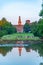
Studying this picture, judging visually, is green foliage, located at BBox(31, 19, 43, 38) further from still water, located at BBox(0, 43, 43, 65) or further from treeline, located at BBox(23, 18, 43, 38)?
still water, located at BBox(0, 43, 43, 65)

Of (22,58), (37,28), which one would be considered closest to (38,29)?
(37,28)

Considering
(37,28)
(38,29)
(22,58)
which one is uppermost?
(38,29)

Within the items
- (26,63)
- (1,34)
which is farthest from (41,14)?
(1,34)

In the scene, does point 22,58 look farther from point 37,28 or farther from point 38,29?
point 37,28

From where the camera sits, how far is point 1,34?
50.4 metres

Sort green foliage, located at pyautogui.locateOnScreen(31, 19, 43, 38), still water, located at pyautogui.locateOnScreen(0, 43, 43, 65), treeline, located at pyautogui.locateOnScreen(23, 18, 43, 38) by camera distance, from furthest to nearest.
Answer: treeline, located at pyautogui.locateOnScreen(23, 18, 43, 38)
green foliage, located at pyautogui.locateOnScreen(31, 19, 43, 38)
still water, located at pyautogui.locateOnScreen(0, 43, 43, 65)

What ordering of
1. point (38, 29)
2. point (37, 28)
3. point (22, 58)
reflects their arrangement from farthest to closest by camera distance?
1. point (37, 28)
2. point (38, 29)
3. point (22, 58)

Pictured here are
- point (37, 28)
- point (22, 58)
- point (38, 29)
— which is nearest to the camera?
point (22, 58)

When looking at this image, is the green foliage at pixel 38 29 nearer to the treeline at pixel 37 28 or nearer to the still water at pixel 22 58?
the treeline at pixel 37 28

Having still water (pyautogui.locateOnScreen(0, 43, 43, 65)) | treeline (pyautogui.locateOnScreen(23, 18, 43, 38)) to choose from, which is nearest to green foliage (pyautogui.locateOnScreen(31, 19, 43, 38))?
treeline (pyautogui.locateOnScreen(23, 18, 43, 38))

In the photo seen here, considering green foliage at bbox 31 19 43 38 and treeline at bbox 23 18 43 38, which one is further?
treeline at bbox 23 18 43 38

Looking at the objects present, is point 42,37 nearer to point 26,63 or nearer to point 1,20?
point 1,20

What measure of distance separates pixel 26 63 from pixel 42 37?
28223 mm

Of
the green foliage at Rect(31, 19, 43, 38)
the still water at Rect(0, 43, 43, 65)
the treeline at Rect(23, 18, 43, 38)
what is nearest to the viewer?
the still water at Rect(0, 43, 43, 65)
